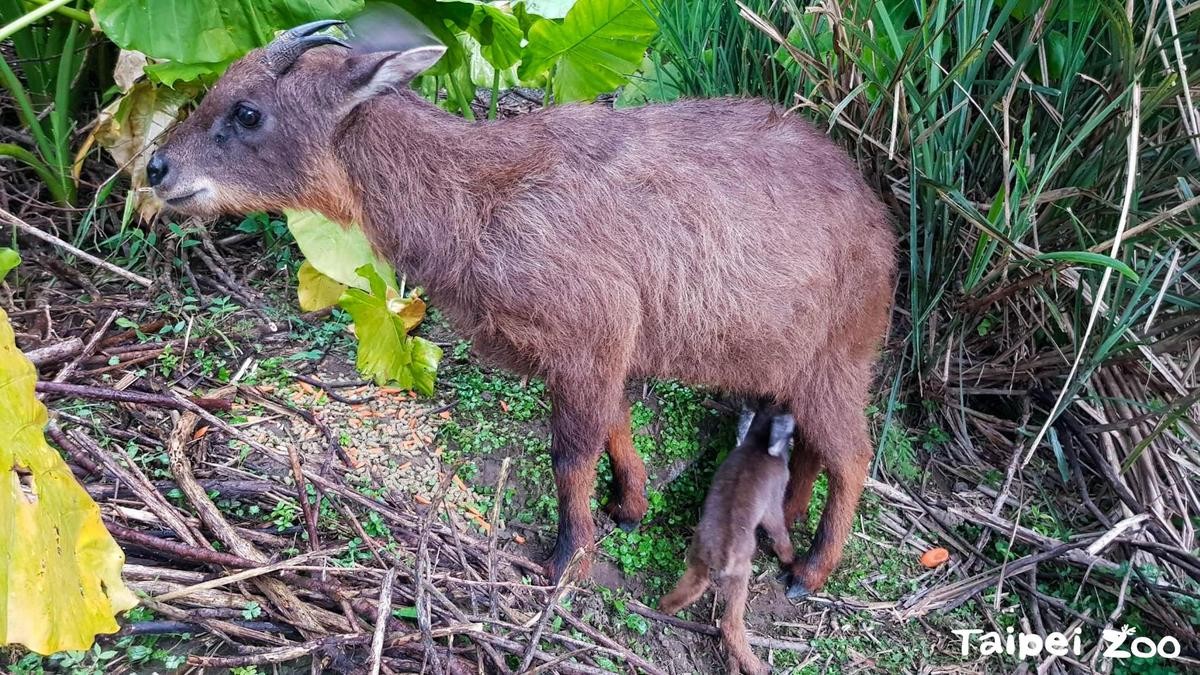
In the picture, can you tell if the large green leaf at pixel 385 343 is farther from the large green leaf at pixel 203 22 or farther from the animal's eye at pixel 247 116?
the large green leaf at pixel 203 22

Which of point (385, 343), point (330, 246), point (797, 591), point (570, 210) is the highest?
point (570, 210)

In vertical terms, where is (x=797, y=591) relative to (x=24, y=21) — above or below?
below

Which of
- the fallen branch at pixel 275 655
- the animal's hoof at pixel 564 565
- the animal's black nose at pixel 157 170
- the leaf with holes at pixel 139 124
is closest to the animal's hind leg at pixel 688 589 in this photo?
the animal's hoof at pixel 564 565

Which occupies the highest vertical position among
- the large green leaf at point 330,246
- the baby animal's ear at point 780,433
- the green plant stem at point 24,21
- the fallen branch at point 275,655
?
the green plant stem at point 24,21

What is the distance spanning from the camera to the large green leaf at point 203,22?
3016 millimetres

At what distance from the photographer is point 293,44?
108 inches

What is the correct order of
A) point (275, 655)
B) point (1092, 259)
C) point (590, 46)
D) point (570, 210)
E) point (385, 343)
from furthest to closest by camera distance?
point (590, 46)
point (385, 343)
point (570, 210)
point (1092, 259)
point (275, 655)

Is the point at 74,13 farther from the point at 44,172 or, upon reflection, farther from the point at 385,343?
the point at 385,343

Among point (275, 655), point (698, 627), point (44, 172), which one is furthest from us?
point (44, 172)

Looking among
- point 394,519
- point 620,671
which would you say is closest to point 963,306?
point 620,671

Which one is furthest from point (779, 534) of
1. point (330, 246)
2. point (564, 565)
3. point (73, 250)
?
point (73, 250)

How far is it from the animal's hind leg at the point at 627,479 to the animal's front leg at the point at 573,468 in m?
0.28

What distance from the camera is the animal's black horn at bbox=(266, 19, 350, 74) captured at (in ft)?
9.02

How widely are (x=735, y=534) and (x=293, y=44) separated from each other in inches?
85.8
